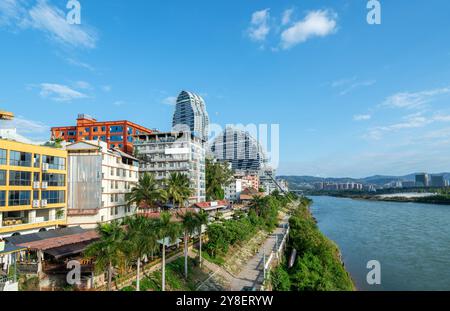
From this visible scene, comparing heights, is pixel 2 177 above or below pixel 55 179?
above

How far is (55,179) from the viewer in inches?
1661

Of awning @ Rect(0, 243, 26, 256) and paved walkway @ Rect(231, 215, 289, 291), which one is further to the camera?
paved walkway @ Rect(231, 215, 289, 291)

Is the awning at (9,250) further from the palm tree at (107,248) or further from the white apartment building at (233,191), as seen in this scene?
the white apartment building at (233,191)

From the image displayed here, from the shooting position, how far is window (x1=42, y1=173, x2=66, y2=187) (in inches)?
1604

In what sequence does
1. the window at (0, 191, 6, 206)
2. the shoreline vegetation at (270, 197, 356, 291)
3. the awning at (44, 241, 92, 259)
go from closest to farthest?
the awning at (44, 241, 92, 259), the window at (0, 191, 6, 206), the shoreline vegetation at (270, 197, 356, 291)

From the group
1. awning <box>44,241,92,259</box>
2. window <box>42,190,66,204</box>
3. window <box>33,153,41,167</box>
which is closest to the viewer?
awning <box>44,241,92,259</box>

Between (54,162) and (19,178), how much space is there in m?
5.97

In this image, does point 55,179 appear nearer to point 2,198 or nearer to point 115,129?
point 2,198

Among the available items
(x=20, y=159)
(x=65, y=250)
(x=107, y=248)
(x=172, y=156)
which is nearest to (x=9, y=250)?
(x=65, y=250)

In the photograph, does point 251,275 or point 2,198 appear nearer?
point 2,198

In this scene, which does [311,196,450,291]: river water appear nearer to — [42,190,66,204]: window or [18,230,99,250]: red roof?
[18,230,99,250]: red roof

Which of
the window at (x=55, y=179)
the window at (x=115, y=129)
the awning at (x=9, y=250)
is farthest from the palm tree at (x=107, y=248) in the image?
the window at (x=115, y=129)

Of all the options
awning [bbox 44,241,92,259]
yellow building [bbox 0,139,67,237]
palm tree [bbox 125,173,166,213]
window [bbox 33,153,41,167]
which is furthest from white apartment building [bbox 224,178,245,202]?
awning [bbox 44,241,92,259]
